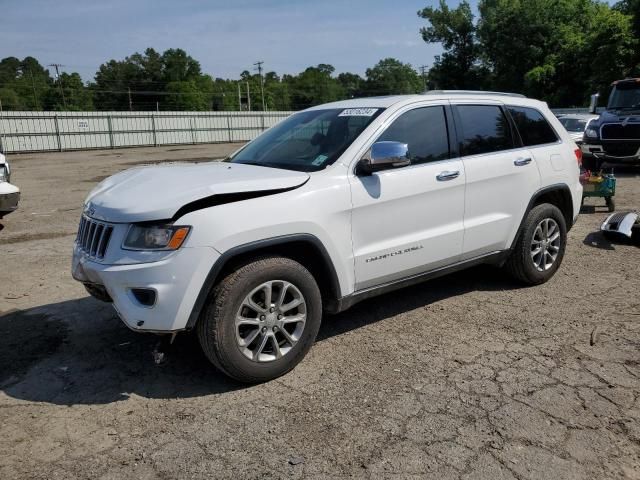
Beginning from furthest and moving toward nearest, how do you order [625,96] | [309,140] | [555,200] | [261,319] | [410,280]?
[625,96] < [555,200] < [309,140] < [410,280] < [261,319]

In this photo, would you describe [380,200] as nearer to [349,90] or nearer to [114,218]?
[114,218]

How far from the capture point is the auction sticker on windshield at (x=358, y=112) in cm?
420

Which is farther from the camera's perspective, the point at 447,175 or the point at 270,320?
the point at 447,175

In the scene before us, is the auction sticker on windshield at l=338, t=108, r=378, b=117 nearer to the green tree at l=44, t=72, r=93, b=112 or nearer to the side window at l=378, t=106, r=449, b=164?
the side window at l=378, t=106, r=449, b=164

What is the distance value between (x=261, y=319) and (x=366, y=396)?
2.63 ft

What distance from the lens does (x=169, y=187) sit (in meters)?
3.39

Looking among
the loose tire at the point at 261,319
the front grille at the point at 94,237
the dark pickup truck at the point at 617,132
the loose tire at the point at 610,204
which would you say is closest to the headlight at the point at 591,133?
the dark pickup truck at the point at 617,132

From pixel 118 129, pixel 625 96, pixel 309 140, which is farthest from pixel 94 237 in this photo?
pixel 118 129

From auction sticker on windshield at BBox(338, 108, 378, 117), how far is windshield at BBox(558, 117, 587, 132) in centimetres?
1329

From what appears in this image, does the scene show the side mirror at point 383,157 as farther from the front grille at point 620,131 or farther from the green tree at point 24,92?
the green tree at point 24,92

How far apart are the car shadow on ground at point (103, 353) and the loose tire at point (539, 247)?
0.81 feet

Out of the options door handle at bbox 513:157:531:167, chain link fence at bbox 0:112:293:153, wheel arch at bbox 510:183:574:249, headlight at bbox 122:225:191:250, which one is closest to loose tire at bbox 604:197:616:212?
wheel arch at bbox 510:183:574:249

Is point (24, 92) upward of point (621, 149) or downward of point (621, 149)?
upward

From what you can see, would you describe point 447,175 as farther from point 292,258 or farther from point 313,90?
point 313,90
